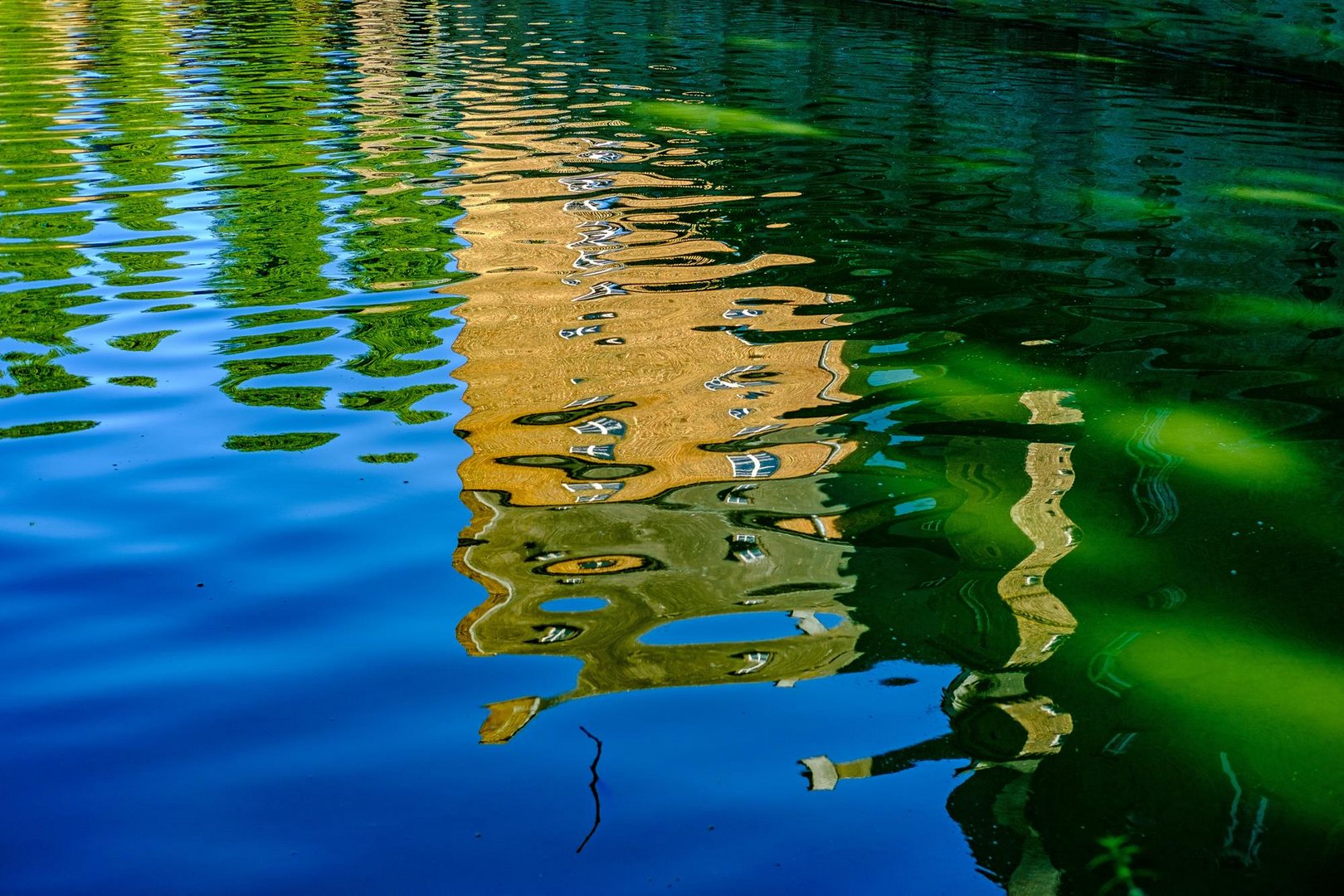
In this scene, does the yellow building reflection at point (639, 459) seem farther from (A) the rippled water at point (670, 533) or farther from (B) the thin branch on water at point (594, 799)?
(B) the thin branch on water at point (594, 799)

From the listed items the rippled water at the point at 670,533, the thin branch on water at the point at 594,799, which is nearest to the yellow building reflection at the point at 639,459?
the rippled water at the point at 670,533

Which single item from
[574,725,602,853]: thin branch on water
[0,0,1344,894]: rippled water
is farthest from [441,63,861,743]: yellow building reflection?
[574,725,602,853]: thin branch on water

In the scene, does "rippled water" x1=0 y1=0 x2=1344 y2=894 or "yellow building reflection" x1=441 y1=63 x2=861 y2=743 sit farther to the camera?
"yellow building reflection" x1=441 y1=63 x2=861 y2=743

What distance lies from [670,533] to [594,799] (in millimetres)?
911

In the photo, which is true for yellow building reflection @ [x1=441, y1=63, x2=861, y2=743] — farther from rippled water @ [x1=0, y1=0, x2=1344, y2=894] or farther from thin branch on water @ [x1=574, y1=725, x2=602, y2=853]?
thin branch on water @ [x1=574, y1=725, x2=602, y2=853]

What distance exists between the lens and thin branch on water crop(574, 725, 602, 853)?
1.82 metres

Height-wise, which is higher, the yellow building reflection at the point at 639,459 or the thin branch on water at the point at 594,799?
the yellow building reflection at the point at 639,459

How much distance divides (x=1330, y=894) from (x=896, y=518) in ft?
4.20

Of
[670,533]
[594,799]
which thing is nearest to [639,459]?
[670,533]

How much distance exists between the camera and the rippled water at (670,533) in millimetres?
1855

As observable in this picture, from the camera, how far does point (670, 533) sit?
2738 mm

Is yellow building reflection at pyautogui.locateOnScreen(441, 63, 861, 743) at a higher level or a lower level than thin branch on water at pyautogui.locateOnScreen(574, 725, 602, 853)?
higher

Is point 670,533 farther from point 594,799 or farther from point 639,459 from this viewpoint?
point 594,799

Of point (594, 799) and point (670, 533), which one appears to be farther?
point (670, 533)
